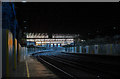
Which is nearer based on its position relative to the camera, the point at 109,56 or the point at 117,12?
the point at 117,12

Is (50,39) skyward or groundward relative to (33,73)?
skyward

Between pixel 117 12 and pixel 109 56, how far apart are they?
16.3 m

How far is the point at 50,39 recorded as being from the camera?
93.4 meters

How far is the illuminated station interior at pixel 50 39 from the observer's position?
233 feet

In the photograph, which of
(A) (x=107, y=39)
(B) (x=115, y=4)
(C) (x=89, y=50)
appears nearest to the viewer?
(B) (x=115, y=4)

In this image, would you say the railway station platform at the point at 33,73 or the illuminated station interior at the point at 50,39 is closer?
the railway station platform at the point at 33,73

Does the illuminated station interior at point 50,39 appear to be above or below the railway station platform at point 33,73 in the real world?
above

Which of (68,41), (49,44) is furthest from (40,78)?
(49,44)

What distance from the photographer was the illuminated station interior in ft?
233

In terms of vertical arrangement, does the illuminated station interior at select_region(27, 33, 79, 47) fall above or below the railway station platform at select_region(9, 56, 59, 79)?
above

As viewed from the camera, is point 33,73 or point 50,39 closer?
point 33,73

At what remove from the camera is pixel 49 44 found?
347ft

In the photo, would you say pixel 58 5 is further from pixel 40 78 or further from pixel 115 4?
pixel 40 78

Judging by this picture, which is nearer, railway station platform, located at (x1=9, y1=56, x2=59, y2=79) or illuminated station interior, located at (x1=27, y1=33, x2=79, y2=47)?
railway station platform, located at (x1=9, y1=56, x2=59, y2=79)
